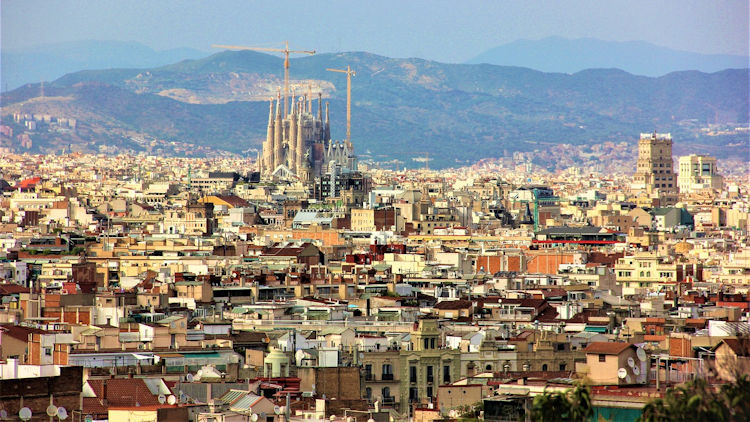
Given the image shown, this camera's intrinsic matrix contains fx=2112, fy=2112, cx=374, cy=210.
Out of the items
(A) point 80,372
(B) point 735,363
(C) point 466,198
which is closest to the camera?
(B) point 735,363

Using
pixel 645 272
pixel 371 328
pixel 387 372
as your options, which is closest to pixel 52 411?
pixel 387 372

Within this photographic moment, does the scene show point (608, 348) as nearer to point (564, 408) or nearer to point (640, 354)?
point (640, 354)

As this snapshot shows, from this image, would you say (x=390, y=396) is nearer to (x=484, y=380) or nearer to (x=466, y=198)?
(x=484, y=380)

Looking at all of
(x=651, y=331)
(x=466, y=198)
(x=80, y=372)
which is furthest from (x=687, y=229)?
(x=80, y=372)

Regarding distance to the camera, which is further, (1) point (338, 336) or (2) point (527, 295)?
(2) point (527, 295)

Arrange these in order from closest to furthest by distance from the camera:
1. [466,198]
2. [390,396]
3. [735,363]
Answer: [735,363], [390,396], [466,198]

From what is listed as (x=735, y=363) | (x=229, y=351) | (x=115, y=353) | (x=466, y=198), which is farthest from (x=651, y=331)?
(x=466, y=198)
